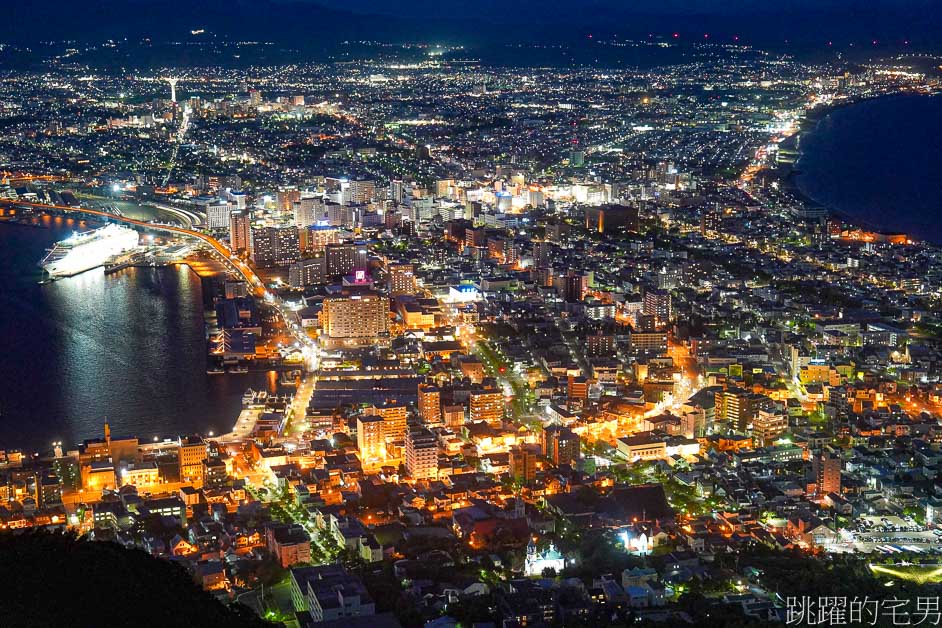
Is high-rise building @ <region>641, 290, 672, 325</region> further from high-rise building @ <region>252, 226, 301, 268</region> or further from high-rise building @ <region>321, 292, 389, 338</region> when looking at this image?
high-rise building @ <region>252, 226, 301, 268</region>

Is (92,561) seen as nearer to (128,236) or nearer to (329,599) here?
(329,599)

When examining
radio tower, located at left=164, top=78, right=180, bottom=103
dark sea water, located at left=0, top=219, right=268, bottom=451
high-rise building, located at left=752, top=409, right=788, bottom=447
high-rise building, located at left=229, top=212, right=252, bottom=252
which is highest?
radio tower, located at left=164, top=78, right=180, bottom=103

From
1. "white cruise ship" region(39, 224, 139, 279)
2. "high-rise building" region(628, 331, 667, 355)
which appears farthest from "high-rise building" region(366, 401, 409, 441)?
"white cruise ship" region(39, 224, 139, 279)

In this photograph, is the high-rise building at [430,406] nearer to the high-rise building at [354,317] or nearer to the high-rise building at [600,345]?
the high-rise building at [600,345]

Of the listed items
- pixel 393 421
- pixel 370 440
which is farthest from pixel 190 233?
pixel 370 440

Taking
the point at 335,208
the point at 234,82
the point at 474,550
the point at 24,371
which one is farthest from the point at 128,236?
the point at 234,82

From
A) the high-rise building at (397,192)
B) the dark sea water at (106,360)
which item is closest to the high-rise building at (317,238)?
the dark sea water at (106,360)
